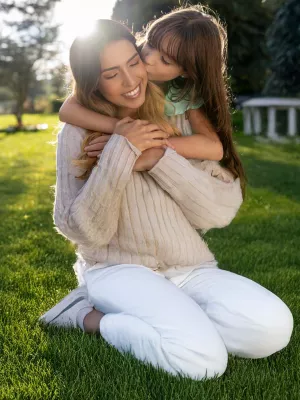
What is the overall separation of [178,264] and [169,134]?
639mm

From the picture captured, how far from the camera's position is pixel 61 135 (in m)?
3.20

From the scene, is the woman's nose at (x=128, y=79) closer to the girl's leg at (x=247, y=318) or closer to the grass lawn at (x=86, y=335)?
the grass lawn at (x=86, y=335)

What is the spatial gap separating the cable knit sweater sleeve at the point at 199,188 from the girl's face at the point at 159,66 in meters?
0.39

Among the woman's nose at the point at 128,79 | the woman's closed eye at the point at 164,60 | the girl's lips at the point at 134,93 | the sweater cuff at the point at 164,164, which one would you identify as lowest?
the sweater cuff at the point at 164,164

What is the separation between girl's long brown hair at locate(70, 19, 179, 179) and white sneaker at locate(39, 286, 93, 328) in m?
0.65

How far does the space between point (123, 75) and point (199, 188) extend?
0.63 metres

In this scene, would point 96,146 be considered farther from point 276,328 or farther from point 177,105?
point 276,328

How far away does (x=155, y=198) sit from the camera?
3207 mm

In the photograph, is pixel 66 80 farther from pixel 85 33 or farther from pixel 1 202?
pixel 1 202

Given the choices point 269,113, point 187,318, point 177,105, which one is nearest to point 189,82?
point 177,105

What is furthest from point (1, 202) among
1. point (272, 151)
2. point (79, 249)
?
point (272, 151)

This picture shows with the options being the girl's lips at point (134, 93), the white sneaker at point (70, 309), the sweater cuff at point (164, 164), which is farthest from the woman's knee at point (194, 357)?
the girl's lips at point (134, 93)

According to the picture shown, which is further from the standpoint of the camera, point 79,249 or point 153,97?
point 79,249

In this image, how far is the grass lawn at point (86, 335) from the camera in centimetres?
275
